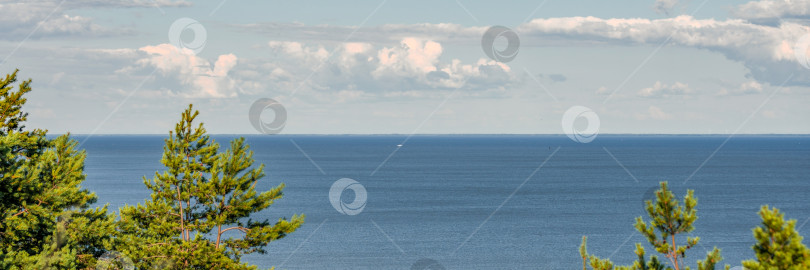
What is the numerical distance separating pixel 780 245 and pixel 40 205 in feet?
63.0

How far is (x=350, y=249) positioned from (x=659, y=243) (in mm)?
63714

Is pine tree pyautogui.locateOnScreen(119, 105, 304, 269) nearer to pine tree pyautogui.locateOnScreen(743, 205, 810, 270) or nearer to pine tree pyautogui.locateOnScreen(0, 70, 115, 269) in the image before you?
pine tree pyautogui.locateOnScreen(0, 70, 115, 269)

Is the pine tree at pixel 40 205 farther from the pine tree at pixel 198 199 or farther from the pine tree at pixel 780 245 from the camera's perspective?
the pine tree at pixel 780 245

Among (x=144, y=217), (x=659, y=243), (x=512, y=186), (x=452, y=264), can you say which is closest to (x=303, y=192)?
(x=512, y=186)

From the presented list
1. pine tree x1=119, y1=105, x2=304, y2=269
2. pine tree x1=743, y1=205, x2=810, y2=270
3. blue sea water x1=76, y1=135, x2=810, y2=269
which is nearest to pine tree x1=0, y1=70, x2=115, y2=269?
pine tree x1=119, y1=105, x2=304, y2=269

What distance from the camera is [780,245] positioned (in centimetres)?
1501

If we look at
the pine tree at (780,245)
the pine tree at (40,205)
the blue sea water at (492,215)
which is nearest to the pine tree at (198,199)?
the pine tree at (40,205)

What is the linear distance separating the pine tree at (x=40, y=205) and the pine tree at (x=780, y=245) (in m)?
16.6

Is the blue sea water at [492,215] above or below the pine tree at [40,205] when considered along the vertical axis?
above

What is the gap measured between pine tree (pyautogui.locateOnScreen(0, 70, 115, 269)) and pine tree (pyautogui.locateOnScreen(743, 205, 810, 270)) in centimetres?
1659

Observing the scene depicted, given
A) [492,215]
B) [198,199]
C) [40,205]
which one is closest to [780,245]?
[40,205]

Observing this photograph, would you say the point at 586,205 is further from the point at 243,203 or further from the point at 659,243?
the point at 659,243

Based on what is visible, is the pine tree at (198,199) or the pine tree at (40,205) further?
the pine tree at (198,199)

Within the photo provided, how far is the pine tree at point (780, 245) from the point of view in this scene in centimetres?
1486
